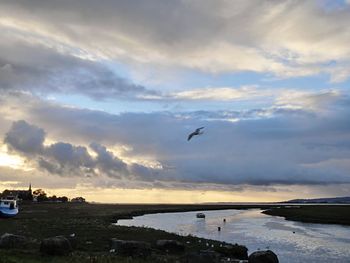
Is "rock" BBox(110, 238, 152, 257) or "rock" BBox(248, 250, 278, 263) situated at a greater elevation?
"rock" BBox(110, 238, 152, 257)

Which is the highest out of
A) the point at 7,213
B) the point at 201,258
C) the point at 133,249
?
the point at 7,213

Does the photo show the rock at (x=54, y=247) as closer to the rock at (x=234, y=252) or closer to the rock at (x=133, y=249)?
the rock at (x=133, y=249)

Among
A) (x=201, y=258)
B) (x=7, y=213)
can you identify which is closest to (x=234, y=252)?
(x=201, y=258)

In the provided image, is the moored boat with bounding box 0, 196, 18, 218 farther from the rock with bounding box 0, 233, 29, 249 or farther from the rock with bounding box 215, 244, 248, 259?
the rock with bounding box 215, 244, 248, 259

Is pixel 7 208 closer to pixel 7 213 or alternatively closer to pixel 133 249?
pixel 7 213

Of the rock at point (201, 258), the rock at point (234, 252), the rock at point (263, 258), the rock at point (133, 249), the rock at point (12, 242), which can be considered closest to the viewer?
the rock at point (201, 258)

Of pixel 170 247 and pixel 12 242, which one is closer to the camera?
pixel 12 242

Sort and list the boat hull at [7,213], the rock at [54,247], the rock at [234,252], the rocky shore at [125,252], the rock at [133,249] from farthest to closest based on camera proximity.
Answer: the boat hull at [7,213] < the rock at [234,252] < the rock at [133,249] < the rock at [54,247] < the rocky shore at [125,252]

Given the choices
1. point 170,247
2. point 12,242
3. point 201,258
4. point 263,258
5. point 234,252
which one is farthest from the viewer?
point 234,252

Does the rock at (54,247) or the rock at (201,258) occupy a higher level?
the rock at (54,247)

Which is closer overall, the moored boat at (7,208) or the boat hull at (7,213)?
the boat hull at (7,213)

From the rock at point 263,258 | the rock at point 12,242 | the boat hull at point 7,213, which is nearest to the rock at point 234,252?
the rock at point 263,258

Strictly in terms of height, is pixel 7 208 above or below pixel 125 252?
above

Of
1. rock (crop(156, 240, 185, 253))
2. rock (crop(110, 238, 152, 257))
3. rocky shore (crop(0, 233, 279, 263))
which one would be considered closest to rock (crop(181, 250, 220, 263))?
rocky shore (crop(0, 233, 279, 263))
